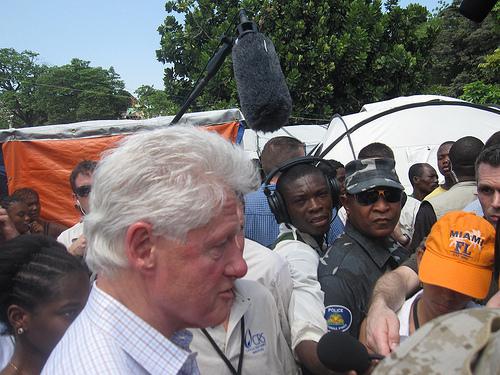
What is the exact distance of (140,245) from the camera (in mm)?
1166

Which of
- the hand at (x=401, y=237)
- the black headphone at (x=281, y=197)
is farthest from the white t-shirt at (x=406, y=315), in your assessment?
the hand at (x=401, y=237)

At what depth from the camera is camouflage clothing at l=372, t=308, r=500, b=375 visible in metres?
0.62

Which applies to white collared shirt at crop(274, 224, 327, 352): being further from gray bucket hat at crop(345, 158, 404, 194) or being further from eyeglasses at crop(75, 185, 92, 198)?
eyeglasses at crop(75, 185, 92, 198)

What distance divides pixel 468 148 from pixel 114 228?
3.44 m

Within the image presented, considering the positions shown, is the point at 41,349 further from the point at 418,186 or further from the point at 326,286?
the point at 418,186

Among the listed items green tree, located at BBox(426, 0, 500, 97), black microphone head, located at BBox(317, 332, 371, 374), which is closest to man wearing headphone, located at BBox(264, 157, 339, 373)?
black microphone head, located at BBox(317, 332, 371, 374)

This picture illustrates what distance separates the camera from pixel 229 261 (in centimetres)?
126

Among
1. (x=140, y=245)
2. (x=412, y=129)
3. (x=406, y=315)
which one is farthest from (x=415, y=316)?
(x=412, y=129)

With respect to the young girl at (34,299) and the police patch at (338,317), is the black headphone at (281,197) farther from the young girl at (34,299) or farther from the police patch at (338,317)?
the young girl at (34,299)

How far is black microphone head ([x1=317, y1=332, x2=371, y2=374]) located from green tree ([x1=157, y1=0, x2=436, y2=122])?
491 inches

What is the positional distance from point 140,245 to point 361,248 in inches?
59.7

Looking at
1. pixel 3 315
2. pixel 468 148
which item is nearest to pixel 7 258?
pixel 3 315

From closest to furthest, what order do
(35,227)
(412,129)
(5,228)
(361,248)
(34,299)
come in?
(34,299)
(361,248)
(5,228)
(35,227)
(412,129)

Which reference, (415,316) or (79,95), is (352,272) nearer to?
(415,316)
